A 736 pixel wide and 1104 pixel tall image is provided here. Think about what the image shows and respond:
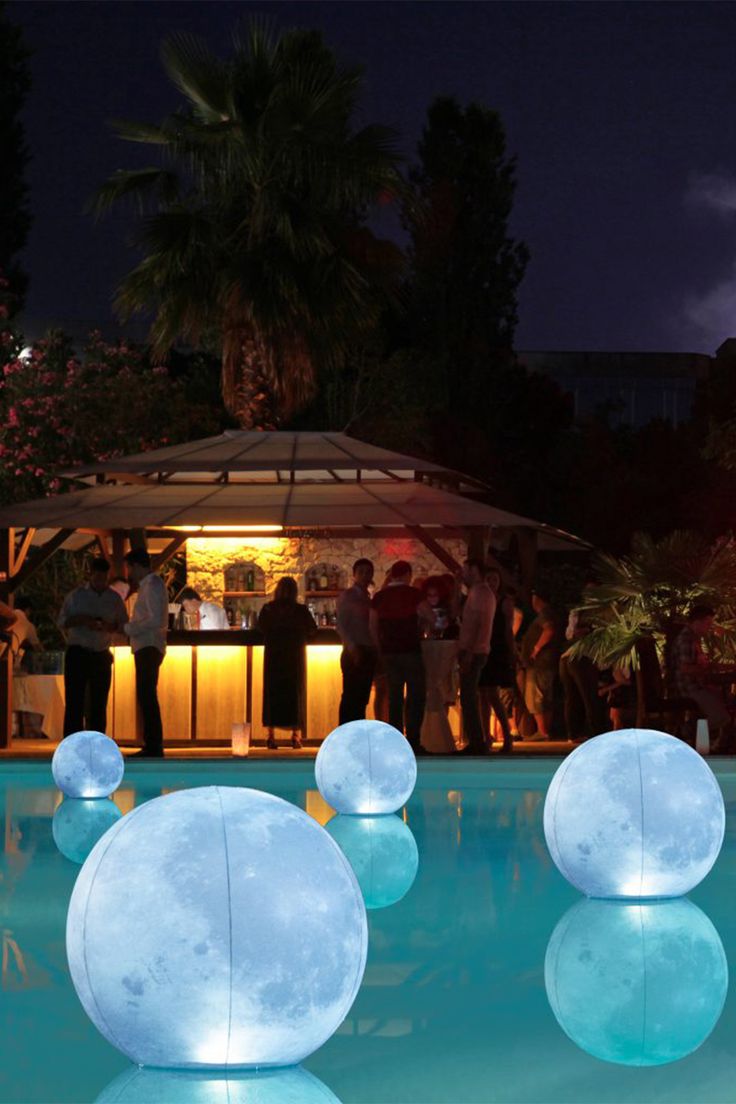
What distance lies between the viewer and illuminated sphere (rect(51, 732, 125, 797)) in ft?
39.2

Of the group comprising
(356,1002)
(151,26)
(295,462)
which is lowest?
(356,1002)

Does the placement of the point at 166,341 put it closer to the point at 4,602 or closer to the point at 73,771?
the point at 4,602

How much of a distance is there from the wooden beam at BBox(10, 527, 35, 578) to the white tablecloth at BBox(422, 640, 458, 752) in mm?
4314

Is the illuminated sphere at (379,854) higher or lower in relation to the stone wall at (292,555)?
lower

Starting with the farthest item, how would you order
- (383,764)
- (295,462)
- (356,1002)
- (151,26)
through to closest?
(151,26), (295,462), (383,764), (356,1002)

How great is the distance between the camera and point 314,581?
73.0ft

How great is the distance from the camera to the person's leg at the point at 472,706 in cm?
1574

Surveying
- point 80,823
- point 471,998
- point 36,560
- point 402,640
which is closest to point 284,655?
point 402,640

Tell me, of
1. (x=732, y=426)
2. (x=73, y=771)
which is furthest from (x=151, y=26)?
Answer: (x=73, y=771)

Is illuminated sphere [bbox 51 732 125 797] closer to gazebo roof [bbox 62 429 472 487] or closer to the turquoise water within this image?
the turquoise water

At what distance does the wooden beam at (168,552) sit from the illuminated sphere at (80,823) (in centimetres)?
770

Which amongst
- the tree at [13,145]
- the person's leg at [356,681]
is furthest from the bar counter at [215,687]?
the tree at [13,145]

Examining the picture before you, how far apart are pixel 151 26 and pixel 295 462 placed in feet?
55.0

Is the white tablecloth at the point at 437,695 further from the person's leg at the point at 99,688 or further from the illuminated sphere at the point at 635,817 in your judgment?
the illuminated sphere at the point at 635,817
